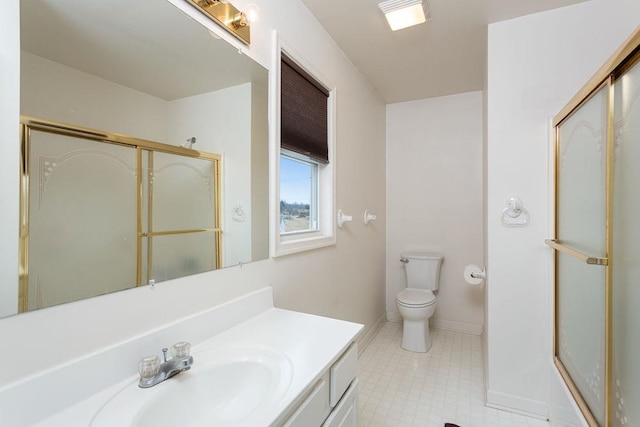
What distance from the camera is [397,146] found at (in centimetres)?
328

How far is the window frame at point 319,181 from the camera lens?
148 centimetres

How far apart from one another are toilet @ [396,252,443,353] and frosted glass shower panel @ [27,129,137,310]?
7.31ft

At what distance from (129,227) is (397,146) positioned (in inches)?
113

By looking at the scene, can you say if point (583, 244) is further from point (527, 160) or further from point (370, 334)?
point (370, 334)

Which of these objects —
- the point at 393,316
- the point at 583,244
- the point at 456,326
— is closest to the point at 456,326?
the point at 456,326

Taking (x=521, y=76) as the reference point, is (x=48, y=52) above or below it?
below

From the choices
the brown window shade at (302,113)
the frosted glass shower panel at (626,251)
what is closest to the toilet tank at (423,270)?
the brown window shade at (302,113)

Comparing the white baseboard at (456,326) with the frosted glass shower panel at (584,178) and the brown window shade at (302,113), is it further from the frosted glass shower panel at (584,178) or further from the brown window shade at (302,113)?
the brown window shade at (302,113)

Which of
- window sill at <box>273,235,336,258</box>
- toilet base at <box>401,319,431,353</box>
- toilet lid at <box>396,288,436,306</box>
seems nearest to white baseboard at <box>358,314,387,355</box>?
toilet base at <box>401,319,431,353</box>

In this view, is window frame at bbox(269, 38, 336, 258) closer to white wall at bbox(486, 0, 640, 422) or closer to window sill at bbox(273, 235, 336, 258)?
window sill at bbox(273, 235, 336, 258)

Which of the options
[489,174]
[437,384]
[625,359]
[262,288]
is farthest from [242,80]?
[437,384]

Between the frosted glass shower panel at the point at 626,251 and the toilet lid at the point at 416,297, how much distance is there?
5.07ft

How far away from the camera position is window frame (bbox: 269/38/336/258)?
1479 millimetres

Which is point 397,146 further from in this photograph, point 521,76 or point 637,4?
point 637,4
